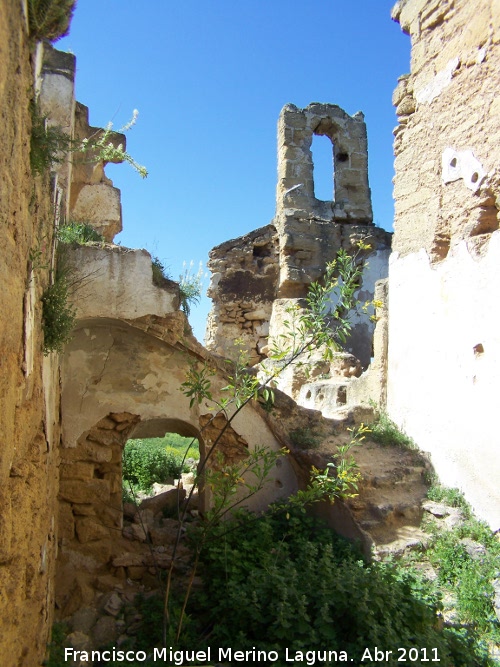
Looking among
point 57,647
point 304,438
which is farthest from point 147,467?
point 57,647

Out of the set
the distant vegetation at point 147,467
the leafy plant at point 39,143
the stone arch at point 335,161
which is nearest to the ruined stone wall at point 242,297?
the stone arch at point 335,161

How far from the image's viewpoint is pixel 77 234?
5914mm

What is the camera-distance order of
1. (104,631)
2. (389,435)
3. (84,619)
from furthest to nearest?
1. (389,435)
2. (84,619)
3. (104,631)

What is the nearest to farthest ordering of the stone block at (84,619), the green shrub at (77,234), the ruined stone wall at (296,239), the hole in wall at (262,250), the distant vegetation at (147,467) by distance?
1. the stone block at (84,619)
2. the green shrub at (77,234)
3. the distant vegetation at (147,467)
4. the ruined stone wall at (296,239)
5. the hole in wall at (262,250)

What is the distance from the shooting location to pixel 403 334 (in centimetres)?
730

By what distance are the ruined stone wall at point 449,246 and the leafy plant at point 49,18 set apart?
14.3 ft

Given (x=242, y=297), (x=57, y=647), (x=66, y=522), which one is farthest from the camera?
(x=242, y=297)

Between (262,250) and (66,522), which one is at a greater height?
(262,250)

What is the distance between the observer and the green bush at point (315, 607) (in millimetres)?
4113

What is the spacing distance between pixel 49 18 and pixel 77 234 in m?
2.88

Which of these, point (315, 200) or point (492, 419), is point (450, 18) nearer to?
point (492, 419)

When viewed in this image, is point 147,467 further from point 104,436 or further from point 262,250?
point 262,250

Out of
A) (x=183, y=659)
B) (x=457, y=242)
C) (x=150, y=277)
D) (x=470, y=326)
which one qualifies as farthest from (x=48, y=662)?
(x=457, y=242)

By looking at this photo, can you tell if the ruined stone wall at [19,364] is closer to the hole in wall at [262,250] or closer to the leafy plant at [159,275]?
the leafy plant at [159,275]
